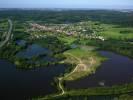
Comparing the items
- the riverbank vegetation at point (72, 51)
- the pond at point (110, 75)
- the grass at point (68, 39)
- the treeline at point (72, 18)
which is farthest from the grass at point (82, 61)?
the treeline at point (72, 18)

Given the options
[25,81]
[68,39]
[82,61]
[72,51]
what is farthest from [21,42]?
[25,81]

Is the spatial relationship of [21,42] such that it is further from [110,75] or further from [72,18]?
[72,18]

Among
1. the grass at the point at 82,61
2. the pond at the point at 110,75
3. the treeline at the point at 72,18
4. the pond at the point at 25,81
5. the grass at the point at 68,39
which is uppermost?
the treeline at the point at 72,18

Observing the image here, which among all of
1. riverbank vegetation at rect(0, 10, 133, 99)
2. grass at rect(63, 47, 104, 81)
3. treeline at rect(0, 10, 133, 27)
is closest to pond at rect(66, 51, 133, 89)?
grass at rect(63, 47, 104, 81)

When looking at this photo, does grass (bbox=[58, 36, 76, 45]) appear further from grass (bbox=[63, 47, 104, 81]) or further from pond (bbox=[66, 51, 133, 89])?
pond (bbox=[66, 51, 133, 89])

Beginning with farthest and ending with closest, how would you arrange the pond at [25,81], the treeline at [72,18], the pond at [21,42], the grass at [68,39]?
the treeline at [72,18] → the grass at [68,39] → the pond at [21,42] → the pond at [25,81]

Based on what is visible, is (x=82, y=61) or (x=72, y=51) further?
(x=72, y=51)

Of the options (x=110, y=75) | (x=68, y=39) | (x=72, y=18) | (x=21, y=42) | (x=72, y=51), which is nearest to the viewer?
Answer: (x=110, y=75)

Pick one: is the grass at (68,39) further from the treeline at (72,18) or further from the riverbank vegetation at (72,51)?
the treeline at (72,18)
